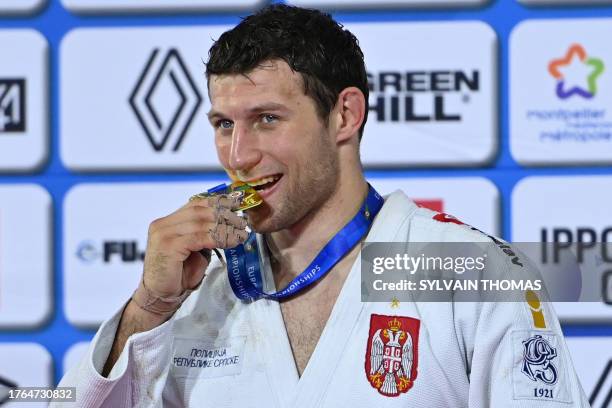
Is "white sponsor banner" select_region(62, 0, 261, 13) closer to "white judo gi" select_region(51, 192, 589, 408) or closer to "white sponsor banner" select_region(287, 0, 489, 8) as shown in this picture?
"white sponsor banner" select_region(287, 0, 489, 8)

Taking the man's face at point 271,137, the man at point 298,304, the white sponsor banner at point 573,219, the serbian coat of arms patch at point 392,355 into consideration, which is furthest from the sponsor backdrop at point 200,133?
the serbian coat of arms patch at point 392,355

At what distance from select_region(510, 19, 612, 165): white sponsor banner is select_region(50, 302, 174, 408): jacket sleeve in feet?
4.04

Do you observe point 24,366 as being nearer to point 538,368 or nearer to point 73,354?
point 73,354

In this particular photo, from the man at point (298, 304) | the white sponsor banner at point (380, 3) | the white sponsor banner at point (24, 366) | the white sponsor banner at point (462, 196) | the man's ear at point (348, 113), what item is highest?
the white sponsor banner at point (380, 3)

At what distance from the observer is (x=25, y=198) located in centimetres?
260

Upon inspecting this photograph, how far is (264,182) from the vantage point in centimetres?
173

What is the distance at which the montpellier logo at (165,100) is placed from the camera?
255 cm

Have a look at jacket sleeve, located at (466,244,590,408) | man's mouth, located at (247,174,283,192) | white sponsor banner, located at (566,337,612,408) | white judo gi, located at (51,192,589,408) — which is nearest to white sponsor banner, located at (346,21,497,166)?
white sponsor banner, located at (566,337,612,408)

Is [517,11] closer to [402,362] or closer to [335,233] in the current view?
[335,233]

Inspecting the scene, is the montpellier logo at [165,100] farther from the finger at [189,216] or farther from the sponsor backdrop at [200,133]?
the finger at [189,216]

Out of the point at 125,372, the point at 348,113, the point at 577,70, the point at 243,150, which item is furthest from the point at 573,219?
the point at 125,372

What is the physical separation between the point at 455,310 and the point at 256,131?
0.50m

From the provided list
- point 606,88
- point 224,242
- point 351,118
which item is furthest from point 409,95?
point 224,242

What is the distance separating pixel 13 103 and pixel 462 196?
4.23 feet
